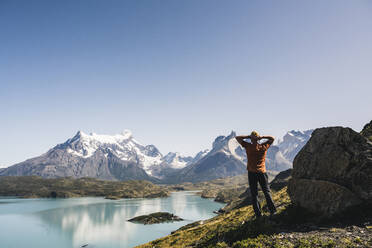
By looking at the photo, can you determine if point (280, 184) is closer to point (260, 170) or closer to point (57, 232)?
point (260, 170)

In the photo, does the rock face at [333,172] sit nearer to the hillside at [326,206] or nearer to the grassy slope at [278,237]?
the hillside at [326,206]

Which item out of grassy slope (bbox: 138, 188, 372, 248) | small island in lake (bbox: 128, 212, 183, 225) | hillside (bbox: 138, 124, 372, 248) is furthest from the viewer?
small island in lake (bbox: 128, 212, 183, 225)

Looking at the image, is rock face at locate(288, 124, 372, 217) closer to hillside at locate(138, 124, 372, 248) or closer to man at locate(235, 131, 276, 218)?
hillside at locate(138, 124, 372, 248)

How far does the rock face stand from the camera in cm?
1752

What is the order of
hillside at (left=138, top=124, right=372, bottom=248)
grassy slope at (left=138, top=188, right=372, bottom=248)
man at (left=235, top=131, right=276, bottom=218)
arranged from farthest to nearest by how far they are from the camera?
→ man at (left=235, top=131, right=276, bottom=218) → hillside at (left=138, top=124, right=372, bottom=248) → grassy slope at (left=138, top=188, right=372, bottom=248)

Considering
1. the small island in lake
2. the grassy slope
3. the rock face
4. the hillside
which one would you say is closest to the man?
the grassy slope

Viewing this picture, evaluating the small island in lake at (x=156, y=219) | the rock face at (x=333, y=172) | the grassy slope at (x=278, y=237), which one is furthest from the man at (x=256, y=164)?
the small island in lake at (x=156, y=219)

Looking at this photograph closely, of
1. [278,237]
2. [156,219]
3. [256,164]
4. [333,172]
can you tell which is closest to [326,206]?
[333,172]

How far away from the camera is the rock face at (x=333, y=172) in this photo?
57.5 feet

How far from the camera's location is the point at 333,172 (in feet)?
62.6

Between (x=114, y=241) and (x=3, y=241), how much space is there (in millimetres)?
56559

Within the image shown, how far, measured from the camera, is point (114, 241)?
128 meters

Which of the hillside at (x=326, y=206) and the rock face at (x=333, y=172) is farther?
the rock face at (x=333, y=172)

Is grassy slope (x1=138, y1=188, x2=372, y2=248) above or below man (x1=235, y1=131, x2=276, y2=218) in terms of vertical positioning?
below
